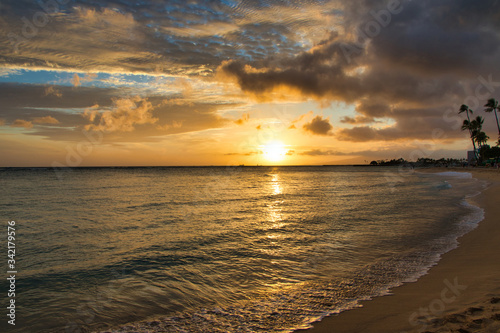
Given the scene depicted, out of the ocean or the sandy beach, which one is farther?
the ocean

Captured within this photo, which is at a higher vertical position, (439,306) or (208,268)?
(439,306)

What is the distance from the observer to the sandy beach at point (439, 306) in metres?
5.69

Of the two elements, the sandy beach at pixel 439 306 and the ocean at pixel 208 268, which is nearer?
the sandy beach at pixel 439 306

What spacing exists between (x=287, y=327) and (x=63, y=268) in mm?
8730

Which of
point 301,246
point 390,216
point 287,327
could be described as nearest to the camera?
point 287,327

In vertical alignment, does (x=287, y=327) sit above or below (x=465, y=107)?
below

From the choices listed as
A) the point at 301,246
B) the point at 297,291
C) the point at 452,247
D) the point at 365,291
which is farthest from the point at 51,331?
the point at 452,247

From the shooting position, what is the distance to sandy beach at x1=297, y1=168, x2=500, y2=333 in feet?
18.7

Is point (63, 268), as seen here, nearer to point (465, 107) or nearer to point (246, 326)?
point (246, 326)

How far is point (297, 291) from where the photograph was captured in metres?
8.27

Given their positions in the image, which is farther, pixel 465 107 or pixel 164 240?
pixel 465 107

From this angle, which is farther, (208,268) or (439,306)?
(208,268)

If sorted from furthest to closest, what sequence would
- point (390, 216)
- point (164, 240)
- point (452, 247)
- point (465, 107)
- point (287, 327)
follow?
point (465, 107) < point (390, 216) < point (164, 240) < point (452, 247) < point (287, 327)

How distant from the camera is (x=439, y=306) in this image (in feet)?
21.8
